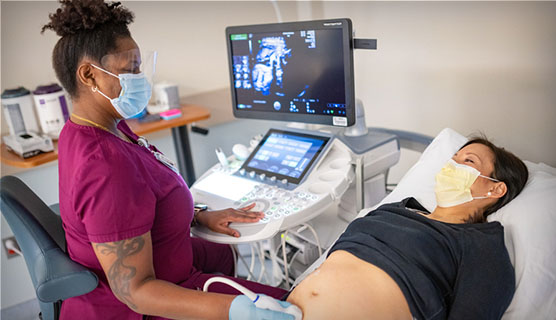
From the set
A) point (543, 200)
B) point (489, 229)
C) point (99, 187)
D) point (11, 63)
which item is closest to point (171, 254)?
point (99, 187)

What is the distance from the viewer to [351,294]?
1.14 m

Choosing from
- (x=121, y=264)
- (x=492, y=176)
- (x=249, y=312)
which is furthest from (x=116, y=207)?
(x=492, y=176)

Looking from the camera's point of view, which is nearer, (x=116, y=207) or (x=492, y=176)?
(x=116, y=207)

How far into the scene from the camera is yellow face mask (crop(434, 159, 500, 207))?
4.23 ft

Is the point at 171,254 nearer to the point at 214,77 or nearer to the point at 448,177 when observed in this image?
the point at 448,177

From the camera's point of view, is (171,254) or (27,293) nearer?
(171,254)

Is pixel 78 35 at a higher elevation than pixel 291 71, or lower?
higher

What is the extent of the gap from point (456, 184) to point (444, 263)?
0.26m

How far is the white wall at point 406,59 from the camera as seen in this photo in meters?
1.69

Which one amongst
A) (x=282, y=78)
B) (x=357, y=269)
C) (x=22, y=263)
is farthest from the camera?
(x=22, y=263)

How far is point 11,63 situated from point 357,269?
1901 millimetres

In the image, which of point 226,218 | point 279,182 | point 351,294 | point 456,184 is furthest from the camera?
point 279,182

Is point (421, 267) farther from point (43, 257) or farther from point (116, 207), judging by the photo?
point (43, 257)

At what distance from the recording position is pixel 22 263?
92.1 inches
